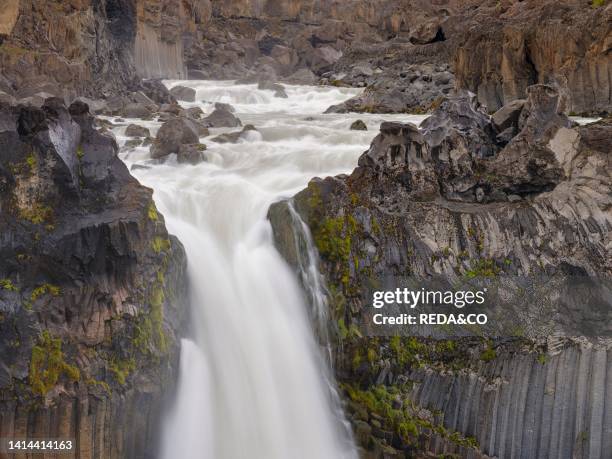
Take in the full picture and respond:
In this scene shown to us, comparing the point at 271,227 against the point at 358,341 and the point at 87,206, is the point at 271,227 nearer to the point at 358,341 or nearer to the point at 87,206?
the point at 358,341

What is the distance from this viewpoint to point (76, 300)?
216 inches

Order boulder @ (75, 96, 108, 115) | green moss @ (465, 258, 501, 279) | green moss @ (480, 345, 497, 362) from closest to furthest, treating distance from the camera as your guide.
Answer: green moss @ (480, 345, 497, 362) → green moss @ (465, 258, 501, 279) → boulder @ (75, 96, 108, 115)

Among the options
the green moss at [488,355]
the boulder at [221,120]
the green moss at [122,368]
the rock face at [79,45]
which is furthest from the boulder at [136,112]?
the green moss at [488,355]

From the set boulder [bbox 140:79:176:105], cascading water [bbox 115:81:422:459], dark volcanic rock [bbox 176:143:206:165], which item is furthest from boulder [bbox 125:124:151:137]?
boulder [bbox 140:79:176:105]

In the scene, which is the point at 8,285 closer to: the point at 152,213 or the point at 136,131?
the point at 152,213

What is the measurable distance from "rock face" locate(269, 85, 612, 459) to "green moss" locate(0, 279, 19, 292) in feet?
9.59

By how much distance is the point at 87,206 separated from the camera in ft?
19.4

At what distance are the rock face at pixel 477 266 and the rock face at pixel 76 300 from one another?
74.9 inches

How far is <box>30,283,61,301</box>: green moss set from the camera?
540 centimetres

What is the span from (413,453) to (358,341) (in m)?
1.27

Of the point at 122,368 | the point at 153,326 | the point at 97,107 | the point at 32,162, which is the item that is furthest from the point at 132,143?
the point at 122,368

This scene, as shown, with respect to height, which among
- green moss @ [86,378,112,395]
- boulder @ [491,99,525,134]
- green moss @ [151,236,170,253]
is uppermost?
boulder @ [491,99,525,134]

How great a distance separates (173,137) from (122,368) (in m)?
7.07

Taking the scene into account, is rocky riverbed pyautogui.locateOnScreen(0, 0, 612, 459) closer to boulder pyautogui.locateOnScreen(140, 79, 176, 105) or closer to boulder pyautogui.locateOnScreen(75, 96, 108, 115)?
boulder pyautogui.locateOnScreen(75, 96, 108, 115)
